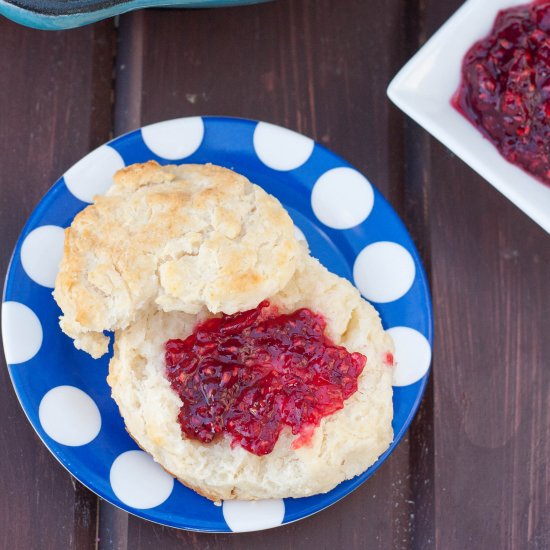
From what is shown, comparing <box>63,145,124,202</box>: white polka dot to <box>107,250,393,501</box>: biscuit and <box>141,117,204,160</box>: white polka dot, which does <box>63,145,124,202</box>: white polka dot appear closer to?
<box>141,117,204,160</box>: white polka dot

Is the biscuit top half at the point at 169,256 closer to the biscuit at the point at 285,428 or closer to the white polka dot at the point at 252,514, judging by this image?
the biscuit at the point at 285,428

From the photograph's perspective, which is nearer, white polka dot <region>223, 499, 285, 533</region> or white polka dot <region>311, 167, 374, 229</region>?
white polka dot <region>223, 499, 285, 533</region>

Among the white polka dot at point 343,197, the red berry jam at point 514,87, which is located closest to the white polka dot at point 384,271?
the white polka dot at point 343,197

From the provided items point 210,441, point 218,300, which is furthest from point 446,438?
point 218,300

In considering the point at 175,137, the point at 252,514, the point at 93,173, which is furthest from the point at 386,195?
the point at 252,514

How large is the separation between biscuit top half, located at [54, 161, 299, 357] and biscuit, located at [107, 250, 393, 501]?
10cm

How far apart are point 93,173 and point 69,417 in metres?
0.71

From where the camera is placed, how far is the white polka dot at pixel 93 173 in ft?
7.34

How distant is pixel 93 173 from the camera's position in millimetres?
2250

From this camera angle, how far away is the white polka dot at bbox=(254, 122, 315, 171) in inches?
91.1

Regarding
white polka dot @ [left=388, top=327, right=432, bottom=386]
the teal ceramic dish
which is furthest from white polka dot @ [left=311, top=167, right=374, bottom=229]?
the teal ceramic dish

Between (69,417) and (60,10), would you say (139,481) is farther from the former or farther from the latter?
(60,10)

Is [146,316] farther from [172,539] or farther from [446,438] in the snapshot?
[446,438]

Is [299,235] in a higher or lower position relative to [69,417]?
higher
